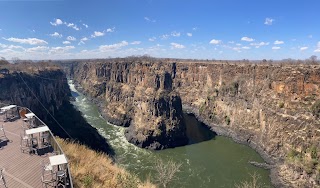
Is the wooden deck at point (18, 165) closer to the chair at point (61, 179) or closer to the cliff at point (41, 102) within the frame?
the chair at point (61, 179)

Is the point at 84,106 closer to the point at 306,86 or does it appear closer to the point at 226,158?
the point at 226,158

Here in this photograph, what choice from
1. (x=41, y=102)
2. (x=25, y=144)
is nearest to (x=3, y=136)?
(x=25, y=144)

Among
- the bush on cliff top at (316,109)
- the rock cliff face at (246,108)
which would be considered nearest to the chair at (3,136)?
the rock cliff face at (246,108)

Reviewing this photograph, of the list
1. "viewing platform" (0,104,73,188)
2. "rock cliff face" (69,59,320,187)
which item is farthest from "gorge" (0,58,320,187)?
"viewing platform" (0,104,73,188)

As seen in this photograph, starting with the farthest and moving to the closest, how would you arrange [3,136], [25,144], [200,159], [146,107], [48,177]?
[146,107]
[200,159]
[3,136]
[25,144]
[48,177]

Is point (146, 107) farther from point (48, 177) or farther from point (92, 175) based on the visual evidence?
point (48, 177)

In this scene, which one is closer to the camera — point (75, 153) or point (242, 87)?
point (75, 153)

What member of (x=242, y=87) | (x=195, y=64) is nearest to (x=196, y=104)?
(x=195, y=64)

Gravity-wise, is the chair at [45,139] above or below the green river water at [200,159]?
above
